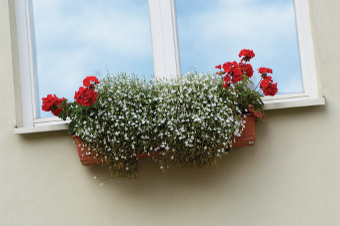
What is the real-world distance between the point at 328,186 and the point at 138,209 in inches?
48.5

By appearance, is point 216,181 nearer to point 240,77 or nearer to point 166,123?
point 166,123

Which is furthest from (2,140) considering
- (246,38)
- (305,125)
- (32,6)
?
(305,125)

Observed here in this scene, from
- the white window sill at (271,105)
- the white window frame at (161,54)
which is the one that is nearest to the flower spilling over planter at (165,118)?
the white window sill at (271,105)

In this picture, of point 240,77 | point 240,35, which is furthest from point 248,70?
point 240,35

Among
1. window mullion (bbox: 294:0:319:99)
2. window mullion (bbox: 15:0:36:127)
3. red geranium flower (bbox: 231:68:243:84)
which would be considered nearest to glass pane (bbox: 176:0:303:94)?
window mullion (bbox: 294:0:319:99)

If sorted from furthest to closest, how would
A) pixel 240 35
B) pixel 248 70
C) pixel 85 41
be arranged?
pixel 85 41, pixel 240 35, pixel 248 70

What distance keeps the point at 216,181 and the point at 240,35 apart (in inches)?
41.7

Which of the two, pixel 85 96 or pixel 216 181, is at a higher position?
pixel 85 96

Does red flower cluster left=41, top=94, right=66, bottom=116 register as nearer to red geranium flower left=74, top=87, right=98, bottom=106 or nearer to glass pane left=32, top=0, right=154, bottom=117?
red geranium flower left=74, top=87, right=98, bottom=106

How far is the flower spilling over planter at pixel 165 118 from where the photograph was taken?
7.80ft

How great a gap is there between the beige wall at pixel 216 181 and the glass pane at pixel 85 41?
35 centimetres

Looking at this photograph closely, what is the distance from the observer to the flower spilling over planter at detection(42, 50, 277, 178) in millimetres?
2379

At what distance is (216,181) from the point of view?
262cm

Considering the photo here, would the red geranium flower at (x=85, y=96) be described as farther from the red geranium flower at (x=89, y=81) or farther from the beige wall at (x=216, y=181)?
the beige wall at (x=216, y=181)
